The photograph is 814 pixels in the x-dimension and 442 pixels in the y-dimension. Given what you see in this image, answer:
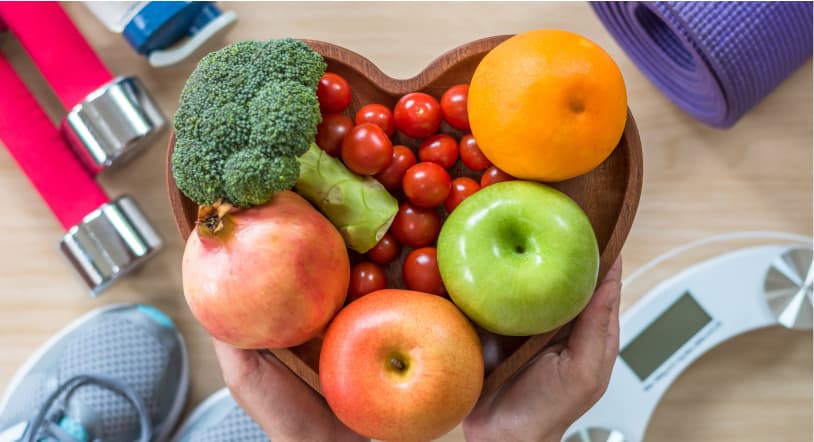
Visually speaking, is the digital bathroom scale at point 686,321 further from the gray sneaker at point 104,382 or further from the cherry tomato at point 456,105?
the gray sneaker at point 104,382

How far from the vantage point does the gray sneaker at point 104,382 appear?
3.32 ft

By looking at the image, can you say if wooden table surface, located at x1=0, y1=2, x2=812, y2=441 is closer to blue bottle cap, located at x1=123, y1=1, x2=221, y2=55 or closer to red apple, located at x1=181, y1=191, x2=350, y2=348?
blue bottle cap, located at x1=123, y1=1, x2=221, y2=55

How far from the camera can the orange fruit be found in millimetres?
628

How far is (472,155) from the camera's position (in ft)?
2.40

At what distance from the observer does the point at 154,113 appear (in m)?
0.95

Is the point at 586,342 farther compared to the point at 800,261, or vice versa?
the point at 800,261

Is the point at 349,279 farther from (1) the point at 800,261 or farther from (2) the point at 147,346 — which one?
(1) the point at 800,261

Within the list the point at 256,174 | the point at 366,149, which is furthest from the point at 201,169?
the point at 366,149

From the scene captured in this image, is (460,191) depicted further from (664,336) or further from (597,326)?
(664,336)

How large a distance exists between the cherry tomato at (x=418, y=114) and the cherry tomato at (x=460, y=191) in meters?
0.06

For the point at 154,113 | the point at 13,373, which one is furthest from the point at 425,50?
the point at 13,373

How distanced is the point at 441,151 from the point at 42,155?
57 cm

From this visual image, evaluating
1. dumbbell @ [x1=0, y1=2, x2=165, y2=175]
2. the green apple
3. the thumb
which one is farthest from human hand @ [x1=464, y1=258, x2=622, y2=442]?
dumbbell @ [x1=0, y1=2, x2=165, y2=175]

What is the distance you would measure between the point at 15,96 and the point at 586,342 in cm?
81
